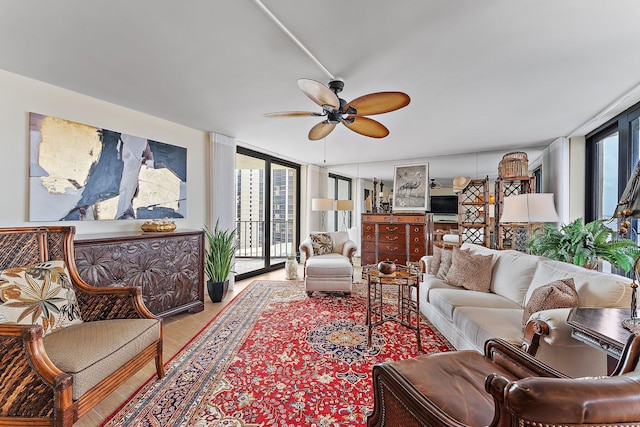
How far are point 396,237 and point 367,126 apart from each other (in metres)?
3.44

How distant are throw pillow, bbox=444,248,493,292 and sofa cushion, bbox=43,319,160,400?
2.78 metres

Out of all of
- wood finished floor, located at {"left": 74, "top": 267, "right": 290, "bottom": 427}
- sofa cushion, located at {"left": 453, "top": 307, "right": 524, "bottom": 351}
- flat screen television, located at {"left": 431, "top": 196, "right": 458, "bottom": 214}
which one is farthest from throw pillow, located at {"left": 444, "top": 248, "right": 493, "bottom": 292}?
flat screen television, located at {"left": 431, "top": 196, "right": 458, "bottom": 214}

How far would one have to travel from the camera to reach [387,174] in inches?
280

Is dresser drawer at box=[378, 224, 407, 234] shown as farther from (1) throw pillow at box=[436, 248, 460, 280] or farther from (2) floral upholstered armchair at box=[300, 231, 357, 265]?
(1) throw pillow at box=[436, 248, 460, 280]

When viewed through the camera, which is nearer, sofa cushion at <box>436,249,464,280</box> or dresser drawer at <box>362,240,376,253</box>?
sofa cushion at <box>436,249,464,280</box>

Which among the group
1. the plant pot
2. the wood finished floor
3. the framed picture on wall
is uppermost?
the framed picture on wall

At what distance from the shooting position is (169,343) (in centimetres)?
247

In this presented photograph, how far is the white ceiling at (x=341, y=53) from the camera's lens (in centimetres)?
150

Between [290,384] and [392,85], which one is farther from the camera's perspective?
[392,85]

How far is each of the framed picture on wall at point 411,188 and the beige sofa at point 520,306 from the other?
2465mm

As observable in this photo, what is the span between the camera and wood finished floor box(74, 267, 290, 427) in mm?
1594

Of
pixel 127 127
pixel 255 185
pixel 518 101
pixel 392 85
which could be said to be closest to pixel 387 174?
pixel 255 185

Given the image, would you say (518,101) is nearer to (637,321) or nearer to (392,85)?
(392,85)

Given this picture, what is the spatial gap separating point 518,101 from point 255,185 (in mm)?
4229
